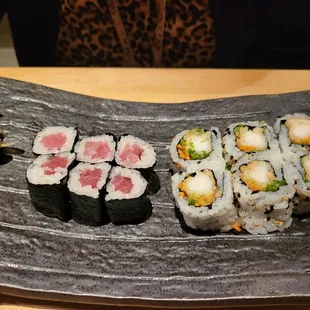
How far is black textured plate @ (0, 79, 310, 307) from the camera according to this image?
6.67 ft

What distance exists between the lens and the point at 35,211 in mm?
2412

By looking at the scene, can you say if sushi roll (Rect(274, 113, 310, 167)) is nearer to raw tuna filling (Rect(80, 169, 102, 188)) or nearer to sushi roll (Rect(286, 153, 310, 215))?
sushi roll (Rect(286, 153, 310, 215))

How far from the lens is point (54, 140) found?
2520mm

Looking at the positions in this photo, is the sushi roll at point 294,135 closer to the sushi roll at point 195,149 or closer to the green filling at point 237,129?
the green filling at point 237,129

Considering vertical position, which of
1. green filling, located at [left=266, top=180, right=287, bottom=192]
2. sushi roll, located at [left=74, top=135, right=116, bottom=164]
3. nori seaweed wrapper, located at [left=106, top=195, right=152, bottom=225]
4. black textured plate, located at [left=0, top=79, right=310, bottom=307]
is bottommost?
black textured plate, located at [left=0, top=79, right=310, bottom=307]

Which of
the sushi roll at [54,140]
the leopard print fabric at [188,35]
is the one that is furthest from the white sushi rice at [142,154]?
the leopard print fabric at [188,35]

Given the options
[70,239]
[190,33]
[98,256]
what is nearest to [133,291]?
[98,256]

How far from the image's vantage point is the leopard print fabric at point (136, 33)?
10.5 ft

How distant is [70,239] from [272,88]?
4.61 feet

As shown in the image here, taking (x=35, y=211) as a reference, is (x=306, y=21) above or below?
above

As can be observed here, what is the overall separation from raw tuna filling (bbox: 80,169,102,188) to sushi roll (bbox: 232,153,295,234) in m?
0.57

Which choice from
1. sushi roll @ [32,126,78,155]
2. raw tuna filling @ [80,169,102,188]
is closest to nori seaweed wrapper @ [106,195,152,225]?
raw tuna filling @ [80,169,102,188]

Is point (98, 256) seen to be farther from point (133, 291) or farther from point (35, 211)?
point (35, 211)

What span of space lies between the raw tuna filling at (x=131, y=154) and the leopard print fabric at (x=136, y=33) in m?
1.08
